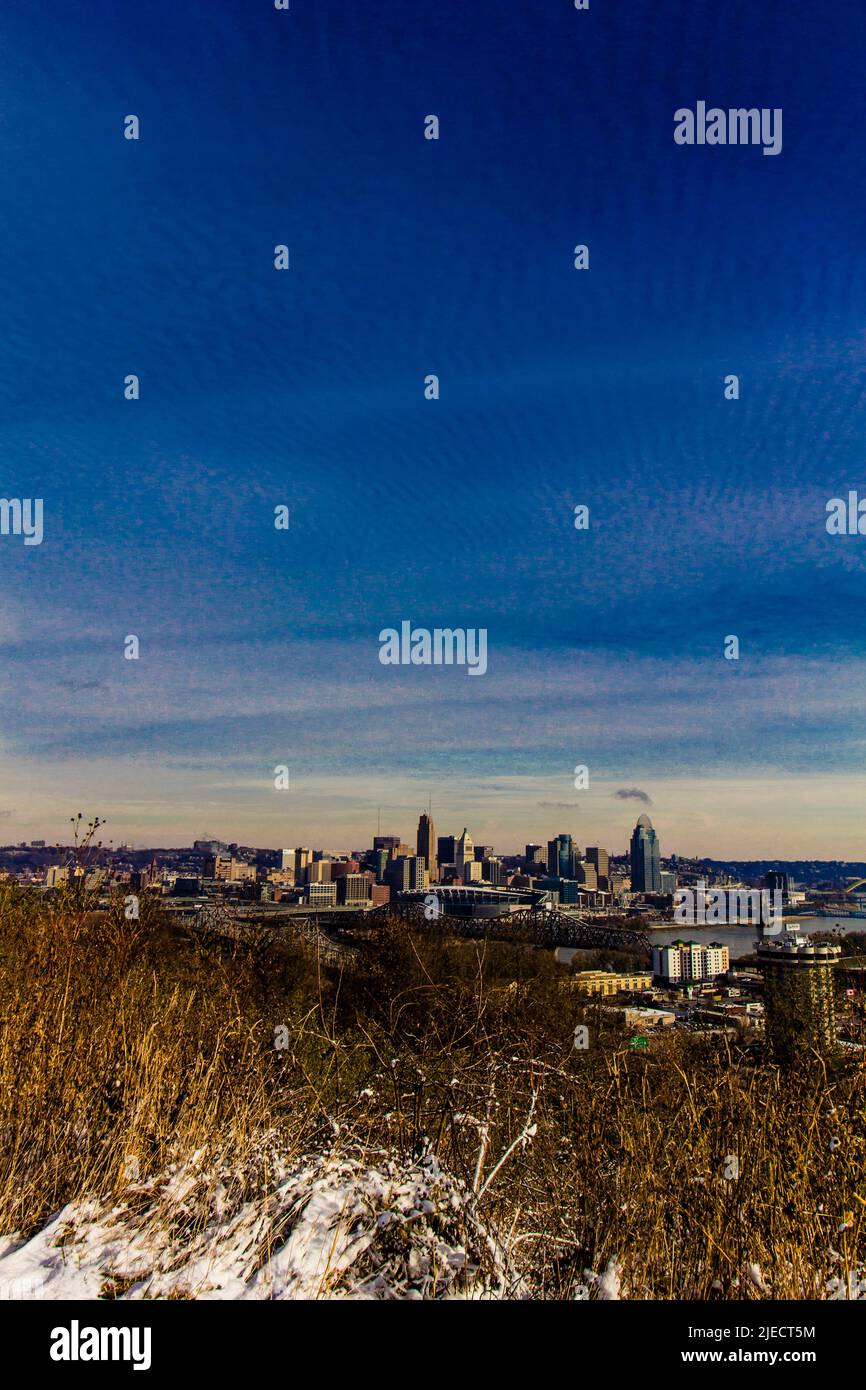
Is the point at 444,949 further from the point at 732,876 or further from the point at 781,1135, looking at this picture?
the point at 732,876

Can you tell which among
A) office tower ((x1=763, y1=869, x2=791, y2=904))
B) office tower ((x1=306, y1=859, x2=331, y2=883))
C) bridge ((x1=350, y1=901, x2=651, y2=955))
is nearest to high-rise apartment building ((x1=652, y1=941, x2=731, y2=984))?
bridge ((x1=350, y1=901, x2=651, y2=955))

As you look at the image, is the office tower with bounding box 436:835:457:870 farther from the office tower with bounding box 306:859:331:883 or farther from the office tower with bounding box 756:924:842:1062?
the office tower with bounding box 756:924:842:1062

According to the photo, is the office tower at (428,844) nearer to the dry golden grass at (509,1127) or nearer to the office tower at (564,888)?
the office tower at (564,888)

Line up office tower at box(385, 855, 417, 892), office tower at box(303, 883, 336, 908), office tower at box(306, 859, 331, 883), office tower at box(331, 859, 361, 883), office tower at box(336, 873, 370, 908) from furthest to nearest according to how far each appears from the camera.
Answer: office tower at box(385, 855, 417, 892)
office tower at box(331, 859, 361, 883)
office tower at box(336, 873, 370, 908)
office tower at box(306, 859, 331, 883)
office tower at box(303, 883, 336, 908)

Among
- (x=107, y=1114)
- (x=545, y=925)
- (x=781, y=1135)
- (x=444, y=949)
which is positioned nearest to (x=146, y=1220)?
(x=107, y=1114)
